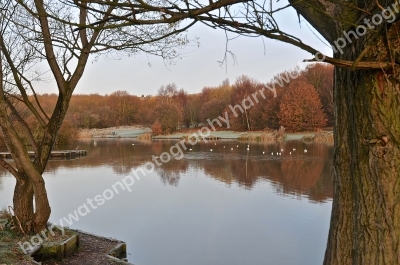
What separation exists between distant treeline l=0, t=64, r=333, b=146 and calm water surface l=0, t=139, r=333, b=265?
12.7 metres

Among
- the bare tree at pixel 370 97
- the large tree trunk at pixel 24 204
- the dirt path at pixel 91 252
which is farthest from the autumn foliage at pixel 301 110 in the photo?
the bare tree at pixel 370 97

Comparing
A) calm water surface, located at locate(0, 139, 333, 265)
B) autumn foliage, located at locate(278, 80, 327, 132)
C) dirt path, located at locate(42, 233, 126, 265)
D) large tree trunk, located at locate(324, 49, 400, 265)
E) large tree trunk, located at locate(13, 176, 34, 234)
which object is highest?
autumn foliage, located at locate(278, 80, 327, 132)

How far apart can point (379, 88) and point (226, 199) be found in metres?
8.41

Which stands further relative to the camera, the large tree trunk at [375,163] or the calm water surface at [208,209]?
the calm water surface at [208,209]

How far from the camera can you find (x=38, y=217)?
5.09m

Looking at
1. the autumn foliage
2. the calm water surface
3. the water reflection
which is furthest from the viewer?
the autumn foliage

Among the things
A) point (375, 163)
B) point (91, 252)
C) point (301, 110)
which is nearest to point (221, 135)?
point (301, 110)

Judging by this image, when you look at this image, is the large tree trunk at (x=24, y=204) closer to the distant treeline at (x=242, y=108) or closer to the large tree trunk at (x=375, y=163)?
the large tree trunk at (x=375, y=163)

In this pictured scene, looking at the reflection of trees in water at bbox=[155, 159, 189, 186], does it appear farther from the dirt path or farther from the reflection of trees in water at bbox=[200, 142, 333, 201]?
the dirt path

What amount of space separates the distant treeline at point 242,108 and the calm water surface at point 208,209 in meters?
12.7

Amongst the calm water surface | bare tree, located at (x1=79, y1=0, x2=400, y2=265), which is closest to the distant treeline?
the calm water surface

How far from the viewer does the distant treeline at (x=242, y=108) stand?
107 ft

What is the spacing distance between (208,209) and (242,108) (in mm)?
30523

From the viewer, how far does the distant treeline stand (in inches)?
1288
